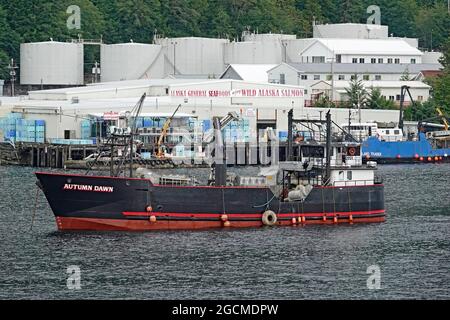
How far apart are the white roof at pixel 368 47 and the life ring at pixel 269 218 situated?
278 feet

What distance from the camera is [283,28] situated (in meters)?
186

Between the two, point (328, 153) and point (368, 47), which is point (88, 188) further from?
point (368, 47)

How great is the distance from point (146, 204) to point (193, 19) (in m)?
107

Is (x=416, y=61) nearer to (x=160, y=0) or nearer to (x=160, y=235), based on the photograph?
(x=160, y=0)

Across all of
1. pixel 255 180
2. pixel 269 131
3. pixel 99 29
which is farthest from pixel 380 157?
pixel 99 29

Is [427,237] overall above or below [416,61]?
below

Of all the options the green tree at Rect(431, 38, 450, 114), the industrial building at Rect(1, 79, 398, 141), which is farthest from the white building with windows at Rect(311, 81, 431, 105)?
the industrial building at Rect(1, 79, 398, 141)

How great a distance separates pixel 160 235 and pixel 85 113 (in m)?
52.5

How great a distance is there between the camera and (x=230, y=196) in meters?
77.3

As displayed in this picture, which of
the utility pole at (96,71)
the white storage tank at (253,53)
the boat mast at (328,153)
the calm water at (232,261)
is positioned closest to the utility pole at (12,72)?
the utility pole at (96,71)

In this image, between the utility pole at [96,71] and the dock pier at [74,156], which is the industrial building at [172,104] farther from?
the utility pole at [96,71]

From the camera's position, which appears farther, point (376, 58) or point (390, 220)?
point (376, 58)

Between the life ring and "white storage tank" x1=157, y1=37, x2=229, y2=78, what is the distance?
86.9 m

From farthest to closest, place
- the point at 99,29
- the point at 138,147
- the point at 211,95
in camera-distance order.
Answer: the point at 99,29
the point at 211,95
the point at 138,147
